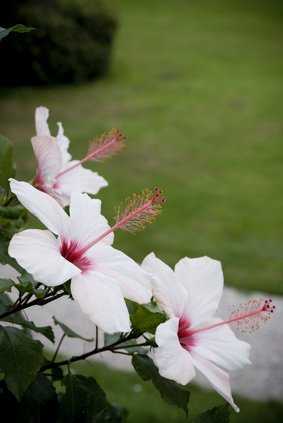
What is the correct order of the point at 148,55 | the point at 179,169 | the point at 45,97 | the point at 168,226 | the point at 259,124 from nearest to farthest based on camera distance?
1. the point at 168,226
2. the point at 179,169
3. the point at 259,124
4. the point at 45,97
5. the point at 148,55

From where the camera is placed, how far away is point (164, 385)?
1.02m

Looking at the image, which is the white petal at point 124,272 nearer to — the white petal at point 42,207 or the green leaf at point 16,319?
the white petal at point 42,207

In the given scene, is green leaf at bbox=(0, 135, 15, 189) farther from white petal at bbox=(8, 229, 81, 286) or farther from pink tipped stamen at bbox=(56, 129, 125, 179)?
white petal at bbox=(8, 229, 81, 286)

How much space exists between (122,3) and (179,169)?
973 centimetres

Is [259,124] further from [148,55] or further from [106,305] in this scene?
[106,305]

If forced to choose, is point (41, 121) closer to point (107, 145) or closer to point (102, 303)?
point (107, 145)

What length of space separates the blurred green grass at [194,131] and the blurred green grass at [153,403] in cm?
123

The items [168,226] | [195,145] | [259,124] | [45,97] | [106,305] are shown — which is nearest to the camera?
[106,305]

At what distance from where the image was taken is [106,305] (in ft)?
2.69

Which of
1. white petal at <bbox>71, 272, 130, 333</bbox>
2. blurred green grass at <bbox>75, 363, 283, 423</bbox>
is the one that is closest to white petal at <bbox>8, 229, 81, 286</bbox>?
white petal at <bbox>71, 272, 130, 333</bbox>

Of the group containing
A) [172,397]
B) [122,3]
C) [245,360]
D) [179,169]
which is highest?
[245,360]

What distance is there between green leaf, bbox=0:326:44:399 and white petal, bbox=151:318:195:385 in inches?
8.4

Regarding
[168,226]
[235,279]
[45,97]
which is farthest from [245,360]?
[45,97]

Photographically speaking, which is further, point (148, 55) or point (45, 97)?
point (148, 55)
